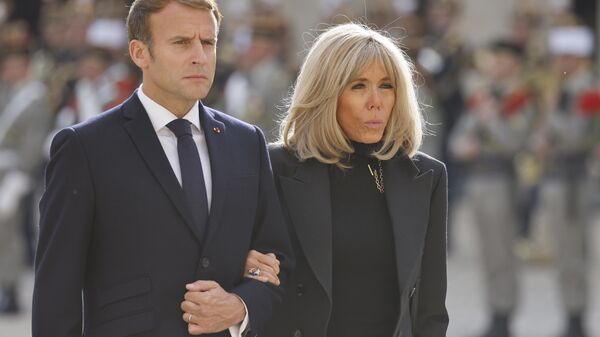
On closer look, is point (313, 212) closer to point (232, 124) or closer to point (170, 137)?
point (232, 124)

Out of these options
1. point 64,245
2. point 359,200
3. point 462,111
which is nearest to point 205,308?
point 64,245

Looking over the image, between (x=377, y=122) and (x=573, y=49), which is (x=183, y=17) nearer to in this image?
Answer: (x=377, y=122)

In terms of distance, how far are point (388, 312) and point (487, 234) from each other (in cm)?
593

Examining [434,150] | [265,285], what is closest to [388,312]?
[265,285]

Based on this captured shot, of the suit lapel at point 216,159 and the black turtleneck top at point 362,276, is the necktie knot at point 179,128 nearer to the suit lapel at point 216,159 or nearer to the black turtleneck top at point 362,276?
Result: the suit lapel at point 216,159

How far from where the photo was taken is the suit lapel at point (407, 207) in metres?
4.27

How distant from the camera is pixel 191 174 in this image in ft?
12.5

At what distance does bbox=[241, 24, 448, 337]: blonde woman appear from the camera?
168 inches

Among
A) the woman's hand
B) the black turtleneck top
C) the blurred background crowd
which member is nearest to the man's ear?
the woman's hand

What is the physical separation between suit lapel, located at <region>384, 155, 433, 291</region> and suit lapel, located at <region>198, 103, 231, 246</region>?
0.63 m

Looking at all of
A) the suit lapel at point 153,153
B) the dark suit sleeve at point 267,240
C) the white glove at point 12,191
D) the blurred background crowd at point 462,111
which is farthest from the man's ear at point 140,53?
the white glove at point 12,191

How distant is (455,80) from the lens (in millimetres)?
14125

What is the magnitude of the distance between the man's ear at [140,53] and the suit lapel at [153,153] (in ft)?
0.36

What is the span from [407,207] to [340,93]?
0.39 metres
